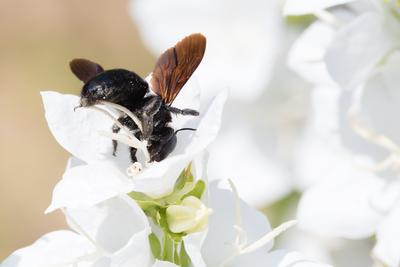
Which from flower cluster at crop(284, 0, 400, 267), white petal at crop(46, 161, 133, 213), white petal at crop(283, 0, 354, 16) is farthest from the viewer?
flower cluster at crop(284, 0, 400, 267)

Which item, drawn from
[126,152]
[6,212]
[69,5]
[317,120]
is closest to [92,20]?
[69,5]

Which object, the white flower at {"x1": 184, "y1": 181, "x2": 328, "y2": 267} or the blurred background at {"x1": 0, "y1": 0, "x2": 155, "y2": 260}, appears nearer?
the white flower at {"x1": 184, "y1": 181, "x2": 328, "y2": 267}

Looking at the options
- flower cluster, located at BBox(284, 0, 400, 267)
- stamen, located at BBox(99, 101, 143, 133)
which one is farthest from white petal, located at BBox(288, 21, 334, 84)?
stamen, located at BBox(99, 101, 143, 133)

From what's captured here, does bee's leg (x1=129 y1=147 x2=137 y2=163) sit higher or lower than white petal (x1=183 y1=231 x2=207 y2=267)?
higher

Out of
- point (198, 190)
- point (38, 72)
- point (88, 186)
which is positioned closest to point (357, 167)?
point (198, 190)

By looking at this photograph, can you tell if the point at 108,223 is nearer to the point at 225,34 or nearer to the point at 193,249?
the point at 193,249

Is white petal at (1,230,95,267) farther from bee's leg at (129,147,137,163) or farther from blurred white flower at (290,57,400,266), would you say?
blurred white flower at (290,57,400,266)

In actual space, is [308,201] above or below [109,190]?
below

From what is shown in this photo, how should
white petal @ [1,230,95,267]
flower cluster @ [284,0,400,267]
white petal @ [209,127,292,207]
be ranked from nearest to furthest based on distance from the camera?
1. white petal @ [1,230,95,267]
2. flower cluster @ [284,0,400,267]
3. white petal @ [209,127,292,207]

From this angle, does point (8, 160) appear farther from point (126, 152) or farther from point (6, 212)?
point (126, 152)
